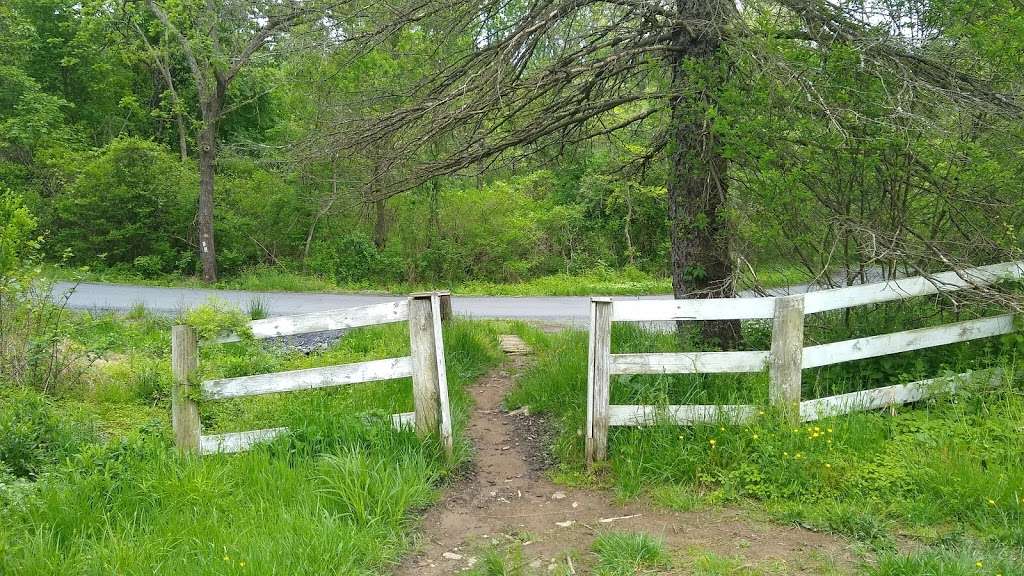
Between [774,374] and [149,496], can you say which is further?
[774,374]

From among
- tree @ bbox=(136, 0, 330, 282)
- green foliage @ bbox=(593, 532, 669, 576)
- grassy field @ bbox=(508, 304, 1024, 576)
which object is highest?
tree @ bbox=(136, 0, 330, 282)

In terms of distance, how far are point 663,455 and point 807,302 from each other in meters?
1.49

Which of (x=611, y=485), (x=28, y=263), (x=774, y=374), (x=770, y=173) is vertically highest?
(x=770, y=173)

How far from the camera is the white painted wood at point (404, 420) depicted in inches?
198

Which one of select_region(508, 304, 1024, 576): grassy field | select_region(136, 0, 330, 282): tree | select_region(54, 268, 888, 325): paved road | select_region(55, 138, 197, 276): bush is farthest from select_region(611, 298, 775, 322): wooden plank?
select_region(55, 138, 197, 276): bush

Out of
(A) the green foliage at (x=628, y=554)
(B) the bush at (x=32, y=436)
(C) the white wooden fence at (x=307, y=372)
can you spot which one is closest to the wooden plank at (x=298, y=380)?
(C) the white wooden fence at (x=307, y=372)

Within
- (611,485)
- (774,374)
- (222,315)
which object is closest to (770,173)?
(774,374)

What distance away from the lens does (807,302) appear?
4875 millimetres

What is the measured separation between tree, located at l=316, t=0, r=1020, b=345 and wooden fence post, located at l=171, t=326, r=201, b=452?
276 centimetres

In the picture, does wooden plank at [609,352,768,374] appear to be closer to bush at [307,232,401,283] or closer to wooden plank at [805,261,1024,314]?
wooden plank at [805,261,1024,314]

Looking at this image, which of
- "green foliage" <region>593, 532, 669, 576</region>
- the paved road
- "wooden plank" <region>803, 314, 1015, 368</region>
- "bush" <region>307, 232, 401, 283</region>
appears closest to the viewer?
"green foliage" <region>593, 532, 669, 576</region>

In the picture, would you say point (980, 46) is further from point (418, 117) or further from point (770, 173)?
point (418, 117)

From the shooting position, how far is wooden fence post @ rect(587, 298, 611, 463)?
4.88 m

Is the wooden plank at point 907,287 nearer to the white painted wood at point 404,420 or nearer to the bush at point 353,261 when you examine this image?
the white painted wood at point 404,420
